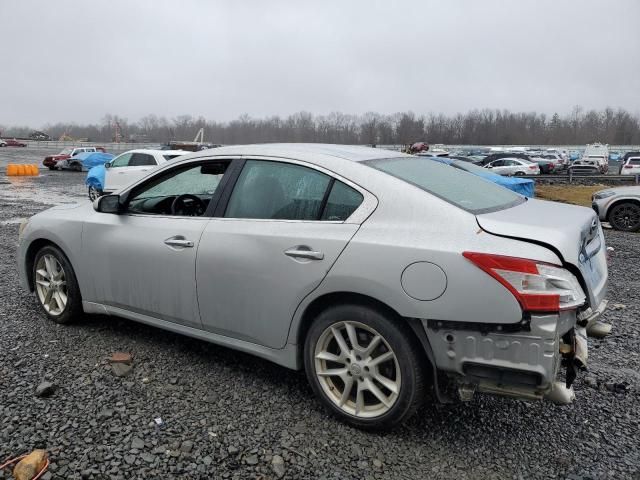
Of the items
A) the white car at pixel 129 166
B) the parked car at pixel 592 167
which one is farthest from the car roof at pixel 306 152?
the parked car at pixel 592 167

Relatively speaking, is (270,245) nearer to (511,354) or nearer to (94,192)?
(511,354)

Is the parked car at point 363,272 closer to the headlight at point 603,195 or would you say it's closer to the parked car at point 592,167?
the headlight at point 603,195

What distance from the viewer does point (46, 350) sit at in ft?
12.8

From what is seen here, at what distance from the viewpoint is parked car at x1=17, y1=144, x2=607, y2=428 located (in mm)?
2449

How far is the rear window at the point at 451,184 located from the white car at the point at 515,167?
98.4ft

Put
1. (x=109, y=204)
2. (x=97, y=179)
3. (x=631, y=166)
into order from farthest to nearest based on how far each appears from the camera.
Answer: (x=631, y=166), (x=97, y=179), (x=109, y=204)

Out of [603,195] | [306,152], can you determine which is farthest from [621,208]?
[306,152]

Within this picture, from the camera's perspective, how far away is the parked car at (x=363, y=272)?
2449 mm

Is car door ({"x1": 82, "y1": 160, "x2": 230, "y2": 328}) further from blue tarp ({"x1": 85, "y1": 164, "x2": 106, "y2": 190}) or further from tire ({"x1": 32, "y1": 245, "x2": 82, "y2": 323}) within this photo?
blue tarp ({"x1": 85, "y1": 164, "x2": 106, "y2": 190})

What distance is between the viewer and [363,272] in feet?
8.82

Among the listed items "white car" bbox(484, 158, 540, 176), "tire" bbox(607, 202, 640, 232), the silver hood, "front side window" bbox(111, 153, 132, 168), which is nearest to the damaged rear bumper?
the silver hood

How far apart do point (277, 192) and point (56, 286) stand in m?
2.38

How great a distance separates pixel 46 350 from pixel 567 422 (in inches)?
143

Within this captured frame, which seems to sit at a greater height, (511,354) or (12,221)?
(511,354)
